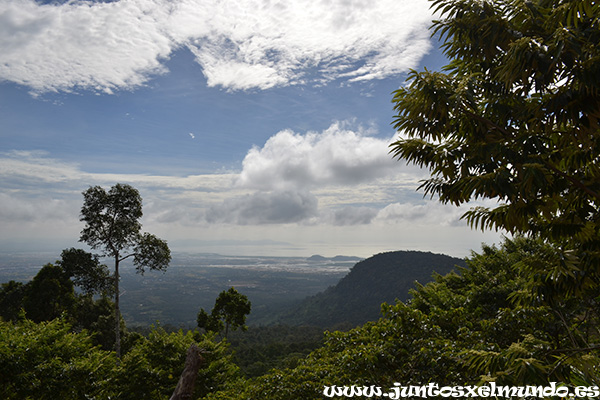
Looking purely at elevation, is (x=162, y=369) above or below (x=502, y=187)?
below

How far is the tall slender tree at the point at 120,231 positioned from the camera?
20.9m

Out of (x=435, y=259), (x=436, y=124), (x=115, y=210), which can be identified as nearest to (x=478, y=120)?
(x=436, y=124)

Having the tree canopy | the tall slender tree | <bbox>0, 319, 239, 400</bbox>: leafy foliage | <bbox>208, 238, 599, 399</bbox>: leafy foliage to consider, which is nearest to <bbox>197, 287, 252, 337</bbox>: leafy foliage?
the tall slender tree

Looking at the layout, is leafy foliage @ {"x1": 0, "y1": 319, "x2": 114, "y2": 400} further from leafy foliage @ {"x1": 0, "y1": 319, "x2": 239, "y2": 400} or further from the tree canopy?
the tree canopy

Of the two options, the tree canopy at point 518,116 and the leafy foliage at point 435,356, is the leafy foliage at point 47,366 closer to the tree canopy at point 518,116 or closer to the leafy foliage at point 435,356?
the leafy foliage at point 435,356

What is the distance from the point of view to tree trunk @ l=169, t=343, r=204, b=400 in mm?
7051

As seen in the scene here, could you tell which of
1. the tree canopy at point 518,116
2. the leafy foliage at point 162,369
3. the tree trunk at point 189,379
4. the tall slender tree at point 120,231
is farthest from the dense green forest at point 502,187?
the tall slender tree at point 120,231

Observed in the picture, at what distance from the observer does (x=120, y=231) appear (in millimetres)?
21297

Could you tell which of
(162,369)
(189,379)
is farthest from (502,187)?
(162,369)

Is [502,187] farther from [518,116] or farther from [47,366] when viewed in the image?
[47,366]

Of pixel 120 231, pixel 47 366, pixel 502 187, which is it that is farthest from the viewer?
pixel 120 231

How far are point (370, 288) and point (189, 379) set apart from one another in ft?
457

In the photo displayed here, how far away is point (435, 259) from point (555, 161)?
144721mm

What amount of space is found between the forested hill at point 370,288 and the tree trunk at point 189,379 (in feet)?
358
